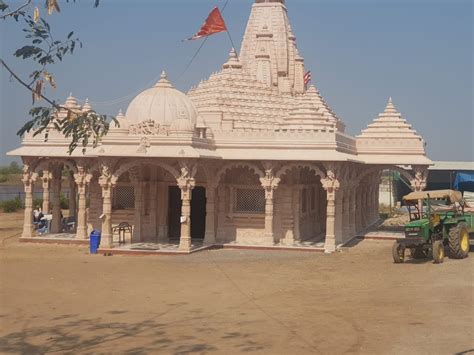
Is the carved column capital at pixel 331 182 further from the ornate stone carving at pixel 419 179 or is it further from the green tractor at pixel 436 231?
the ornate stone carving at pixel 419 179

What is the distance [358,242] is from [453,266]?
311 inches

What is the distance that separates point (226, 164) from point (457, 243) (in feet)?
27.2

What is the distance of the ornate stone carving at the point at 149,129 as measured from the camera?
2188 centimetres

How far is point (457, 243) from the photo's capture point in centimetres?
1920

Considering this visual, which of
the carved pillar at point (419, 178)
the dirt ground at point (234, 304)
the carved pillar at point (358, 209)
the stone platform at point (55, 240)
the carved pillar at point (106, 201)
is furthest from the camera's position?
the carved pillar at point (358, 209)

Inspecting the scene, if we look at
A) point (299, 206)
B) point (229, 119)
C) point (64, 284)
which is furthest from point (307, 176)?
Result: point (64, 284)

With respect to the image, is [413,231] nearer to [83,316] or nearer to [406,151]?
[406,151]

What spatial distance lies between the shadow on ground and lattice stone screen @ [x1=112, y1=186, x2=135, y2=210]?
13699 mm

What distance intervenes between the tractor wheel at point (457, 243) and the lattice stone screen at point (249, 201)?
7185mm

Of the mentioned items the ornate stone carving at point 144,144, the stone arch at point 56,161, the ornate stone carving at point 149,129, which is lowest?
the stone arch at point 56,161

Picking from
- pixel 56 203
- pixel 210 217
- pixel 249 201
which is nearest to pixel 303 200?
pixel 249 201

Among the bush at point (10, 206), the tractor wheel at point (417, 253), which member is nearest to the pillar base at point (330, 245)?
the tractor wheel at point (417, 253)

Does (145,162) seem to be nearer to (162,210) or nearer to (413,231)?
(162,210)

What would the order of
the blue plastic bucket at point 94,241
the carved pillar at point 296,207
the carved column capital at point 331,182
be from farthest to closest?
1. the carved pillar at point 296,207
2. the carved column capital at point 331,182
3. the blue plastic bucket at point 94,241
